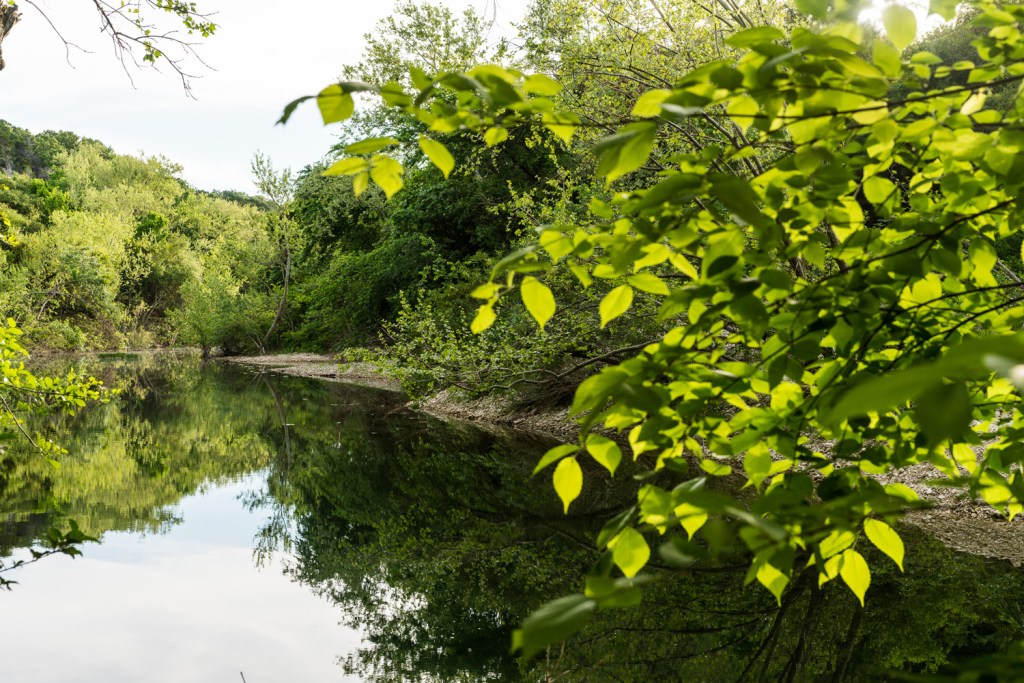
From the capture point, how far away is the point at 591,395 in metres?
1.10

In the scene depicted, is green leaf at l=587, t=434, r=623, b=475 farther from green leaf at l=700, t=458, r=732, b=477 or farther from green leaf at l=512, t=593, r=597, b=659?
green leaf at l=512, t=593, r=597, b=659

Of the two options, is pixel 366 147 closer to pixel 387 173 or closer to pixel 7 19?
pixel 387 173

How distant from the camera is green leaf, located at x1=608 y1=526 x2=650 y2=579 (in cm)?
127

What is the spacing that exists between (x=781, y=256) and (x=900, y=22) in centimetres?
49

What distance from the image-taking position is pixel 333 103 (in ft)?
3.64

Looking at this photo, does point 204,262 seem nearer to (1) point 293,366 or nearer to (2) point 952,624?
(1) point 293,366

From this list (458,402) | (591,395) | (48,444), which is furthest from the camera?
(458,402)

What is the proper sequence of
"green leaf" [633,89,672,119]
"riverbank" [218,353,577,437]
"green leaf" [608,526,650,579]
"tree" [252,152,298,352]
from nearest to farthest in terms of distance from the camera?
"green leaf" [633,89,672,119] → "green leaf" [608,526,650,579] → "riverbank" [218,353,577,437] → "tree" [252,152,298,352]

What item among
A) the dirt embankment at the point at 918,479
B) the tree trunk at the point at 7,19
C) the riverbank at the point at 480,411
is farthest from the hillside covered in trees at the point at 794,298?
the riverbank at the point at 480,411

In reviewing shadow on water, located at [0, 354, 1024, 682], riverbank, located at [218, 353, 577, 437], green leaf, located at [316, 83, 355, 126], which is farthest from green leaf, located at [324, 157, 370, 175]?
riverbank, located at [218, 353, 577, 437]

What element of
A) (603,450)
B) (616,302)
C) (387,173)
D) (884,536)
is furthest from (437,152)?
(884,536)

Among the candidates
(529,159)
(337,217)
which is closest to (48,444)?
(529,159)

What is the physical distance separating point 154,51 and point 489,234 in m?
14.0

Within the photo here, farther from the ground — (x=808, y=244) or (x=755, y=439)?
(x=808, y=244)
